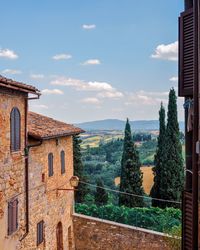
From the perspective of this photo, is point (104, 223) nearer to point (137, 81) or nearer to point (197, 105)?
point (197, 105)

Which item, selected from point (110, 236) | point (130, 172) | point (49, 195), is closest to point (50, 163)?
point (49, 195)

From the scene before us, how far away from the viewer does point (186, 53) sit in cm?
960

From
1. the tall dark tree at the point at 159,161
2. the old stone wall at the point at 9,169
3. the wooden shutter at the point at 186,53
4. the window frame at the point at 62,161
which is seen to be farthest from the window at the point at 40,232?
the tall dark tree at the point at 159,161

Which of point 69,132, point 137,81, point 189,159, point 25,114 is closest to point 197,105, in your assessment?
point 189,159

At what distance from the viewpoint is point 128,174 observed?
28.4 m

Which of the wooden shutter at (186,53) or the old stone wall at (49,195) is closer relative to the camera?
the wooden shutter at (186,53)

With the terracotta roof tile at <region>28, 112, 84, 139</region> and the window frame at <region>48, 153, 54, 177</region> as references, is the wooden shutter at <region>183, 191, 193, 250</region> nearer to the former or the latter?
the terracotta roof tile at <region>28, 112, 84, 139</region>

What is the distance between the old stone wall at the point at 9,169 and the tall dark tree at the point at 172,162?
14.4m

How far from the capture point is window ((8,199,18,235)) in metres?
12.7

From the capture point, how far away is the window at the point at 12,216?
41.6 feet

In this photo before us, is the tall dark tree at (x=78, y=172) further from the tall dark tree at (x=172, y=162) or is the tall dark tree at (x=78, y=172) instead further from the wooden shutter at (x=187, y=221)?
the wooden shutter at (x=187, y=221)

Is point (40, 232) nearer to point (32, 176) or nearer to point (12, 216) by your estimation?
point (32, 176)

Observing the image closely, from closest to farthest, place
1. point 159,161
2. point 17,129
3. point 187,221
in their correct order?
point 187,221
point 17,129
point 159,161

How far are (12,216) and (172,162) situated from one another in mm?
17012
